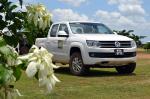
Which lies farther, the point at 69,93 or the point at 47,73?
the point at 69,93

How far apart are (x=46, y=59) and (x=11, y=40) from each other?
1.03m

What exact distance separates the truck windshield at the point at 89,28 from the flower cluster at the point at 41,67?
47.3 ft

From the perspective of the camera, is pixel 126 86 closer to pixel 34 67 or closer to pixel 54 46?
pixel 54 46

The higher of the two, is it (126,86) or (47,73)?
(47,73)

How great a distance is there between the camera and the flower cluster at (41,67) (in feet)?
7.75

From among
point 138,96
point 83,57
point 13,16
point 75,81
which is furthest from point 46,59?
point 83,57

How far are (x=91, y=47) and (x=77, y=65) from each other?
88 cm

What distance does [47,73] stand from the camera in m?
2.43

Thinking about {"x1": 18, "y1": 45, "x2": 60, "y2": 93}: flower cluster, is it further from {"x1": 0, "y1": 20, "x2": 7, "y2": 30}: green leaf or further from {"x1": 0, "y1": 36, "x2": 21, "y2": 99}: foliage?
{"x1": 0, "y1": 20, "x2": 7, "y2": 30}: green leaf

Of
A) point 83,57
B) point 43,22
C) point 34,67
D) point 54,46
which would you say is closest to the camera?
point 34,67

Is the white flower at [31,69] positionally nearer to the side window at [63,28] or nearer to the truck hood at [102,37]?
the truck hood at [102,37]

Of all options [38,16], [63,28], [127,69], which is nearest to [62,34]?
[63,28]

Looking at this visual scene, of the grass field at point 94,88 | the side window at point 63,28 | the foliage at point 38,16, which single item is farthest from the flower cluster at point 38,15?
the side window at point 63,28

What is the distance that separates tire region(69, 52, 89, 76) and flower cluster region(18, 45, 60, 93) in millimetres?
13684
